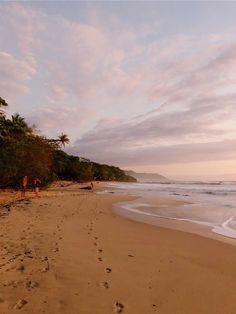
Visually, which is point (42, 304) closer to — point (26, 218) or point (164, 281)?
point (164, 281)

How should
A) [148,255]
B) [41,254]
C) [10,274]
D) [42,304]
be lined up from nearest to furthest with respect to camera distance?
[42,304] < [10,274] < [41,254] < [148,255]

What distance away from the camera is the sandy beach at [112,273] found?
4.94 m

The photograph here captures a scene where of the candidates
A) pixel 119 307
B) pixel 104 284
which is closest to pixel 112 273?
pixel 104 284

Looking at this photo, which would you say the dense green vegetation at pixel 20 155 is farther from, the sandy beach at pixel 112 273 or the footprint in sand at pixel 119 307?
the footprint in sand at pixel 119 307

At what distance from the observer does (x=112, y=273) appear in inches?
251

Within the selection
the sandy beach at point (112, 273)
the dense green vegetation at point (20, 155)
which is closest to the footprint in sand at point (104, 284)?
the sandy beach at point (112, 273)

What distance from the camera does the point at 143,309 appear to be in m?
4.84

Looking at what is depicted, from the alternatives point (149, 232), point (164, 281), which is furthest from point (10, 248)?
point (149, 232)

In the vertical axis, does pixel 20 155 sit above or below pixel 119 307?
above

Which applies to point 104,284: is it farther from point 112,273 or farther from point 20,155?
point 20,155

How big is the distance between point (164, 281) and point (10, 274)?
112 inches

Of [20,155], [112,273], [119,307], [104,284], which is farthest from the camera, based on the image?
[20,155]

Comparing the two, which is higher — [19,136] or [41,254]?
[19,136]

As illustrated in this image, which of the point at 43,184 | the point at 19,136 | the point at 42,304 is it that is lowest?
the point at 42,304
